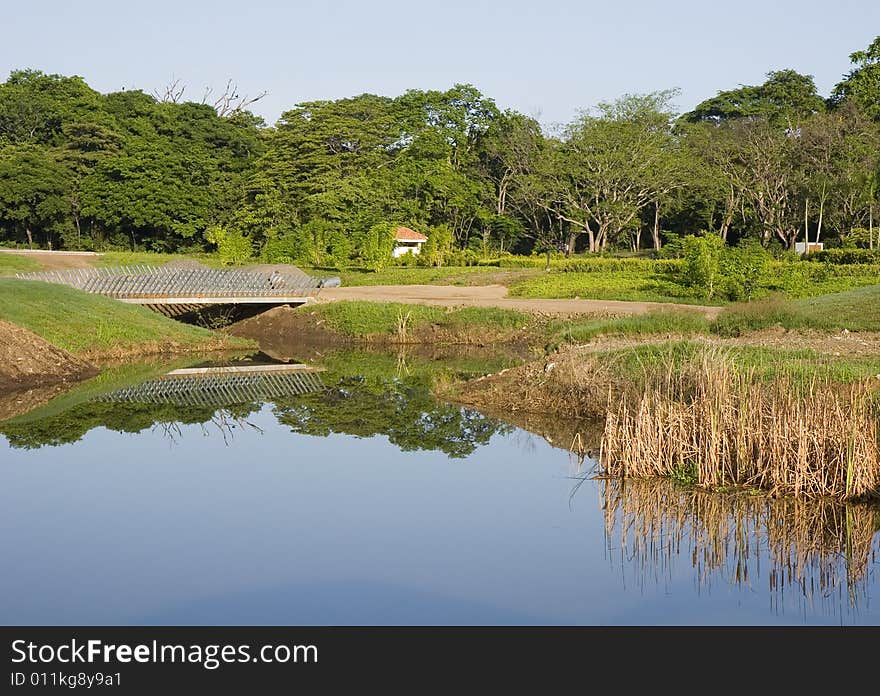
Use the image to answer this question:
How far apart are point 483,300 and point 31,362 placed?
51.4 ft

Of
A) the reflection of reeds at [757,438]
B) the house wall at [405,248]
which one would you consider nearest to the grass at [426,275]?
the house wall at [405,248]

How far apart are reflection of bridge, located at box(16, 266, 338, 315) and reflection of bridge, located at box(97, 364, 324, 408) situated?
19.8 ft

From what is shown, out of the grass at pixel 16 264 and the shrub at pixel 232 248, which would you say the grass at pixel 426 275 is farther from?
the grass at pixel 16 264

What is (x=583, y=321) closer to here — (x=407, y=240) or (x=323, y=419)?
(x=323, y=419)

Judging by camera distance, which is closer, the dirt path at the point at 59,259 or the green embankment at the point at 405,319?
the green embankment at the point at 405,319

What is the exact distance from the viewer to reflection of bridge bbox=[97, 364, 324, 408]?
71.2 feet

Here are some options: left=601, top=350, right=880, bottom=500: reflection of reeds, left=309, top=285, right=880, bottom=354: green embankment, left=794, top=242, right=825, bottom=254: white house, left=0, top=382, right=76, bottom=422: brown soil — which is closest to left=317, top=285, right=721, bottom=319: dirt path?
left=309, top=285, right=880, bottom=354: green embankment

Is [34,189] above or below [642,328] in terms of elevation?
above

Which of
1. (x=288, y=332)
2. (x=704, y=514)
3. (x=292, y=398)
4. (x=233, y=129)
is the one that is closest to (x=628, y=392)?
(x=704, y=514)

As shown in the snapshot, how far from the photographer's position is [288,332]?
32.4m

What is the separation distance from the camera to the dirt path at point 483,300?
30500 millimetres

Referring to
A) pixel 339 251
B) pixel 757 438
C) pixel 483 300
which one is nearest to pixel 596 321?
pixel 483 300

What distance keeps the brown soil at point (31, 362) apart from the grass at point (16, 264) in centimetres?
1432

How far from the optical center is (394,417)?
1962cm
